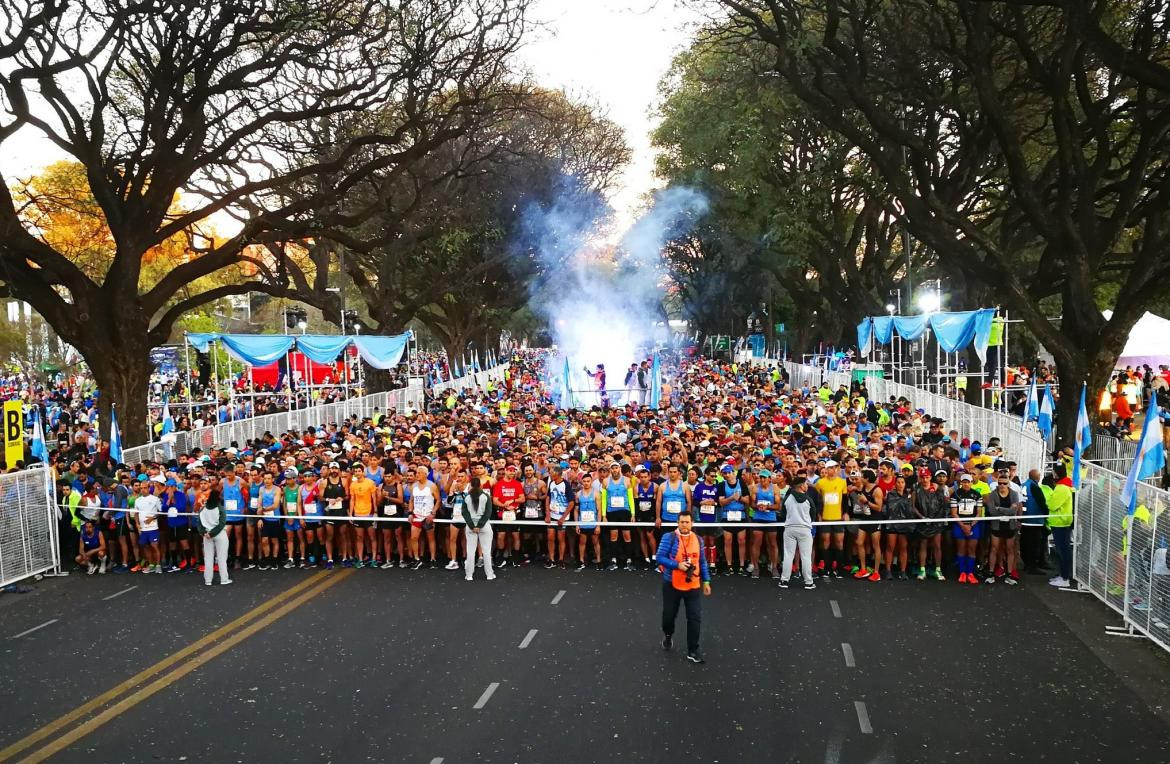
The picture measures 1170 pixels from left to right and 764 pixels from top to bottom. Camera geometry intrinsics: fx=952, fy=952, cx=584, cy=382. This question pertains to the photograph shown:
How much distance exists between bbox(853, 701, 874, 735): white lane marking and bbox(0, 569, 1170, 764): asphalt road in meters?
0.04

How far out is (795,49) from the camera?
20234 millimetres

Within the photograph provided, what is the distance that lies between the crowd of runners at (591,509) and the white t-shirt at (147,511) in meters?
0.03

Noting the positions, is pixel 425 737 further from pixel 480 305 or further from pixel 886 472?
pixel 480 305

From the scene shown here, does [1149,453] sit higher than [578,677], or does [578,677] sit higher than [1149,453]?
[1149,453]

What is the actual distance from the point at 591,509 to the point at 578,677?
493 cm

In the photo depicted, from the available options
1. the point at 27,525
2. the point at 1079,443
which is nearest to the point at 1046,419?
the point at 1079,443

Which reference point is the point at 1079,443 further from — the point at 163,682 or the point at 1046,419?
the point at 163,682

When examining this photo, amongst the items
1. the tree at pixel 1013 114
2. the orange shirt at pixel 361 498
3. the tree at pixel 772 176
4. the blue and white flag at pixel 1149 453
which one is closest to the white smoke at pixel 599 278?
the tree at pixel 772 176

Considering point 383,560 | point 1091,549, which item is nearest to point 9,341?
point 383,560

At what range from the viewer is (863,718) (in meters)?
8.08

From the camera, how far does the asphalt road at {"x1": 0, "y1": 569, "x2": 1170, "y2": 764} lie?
7.65 meters

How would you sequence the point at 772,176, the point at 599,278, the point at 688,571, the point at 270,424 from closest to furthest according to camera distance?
1. the point at 688,571
2. the point at 270,424
3. the point at 772,176
4. the point at 599,278

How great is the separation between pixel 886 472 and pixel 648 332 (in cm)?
8187

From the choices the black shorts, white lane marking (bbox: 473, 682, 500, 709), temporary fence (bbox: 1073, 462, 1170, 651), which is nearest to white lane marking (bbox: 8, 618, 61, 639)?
white lane marking (bbox: 473, 682, 500, 709)
